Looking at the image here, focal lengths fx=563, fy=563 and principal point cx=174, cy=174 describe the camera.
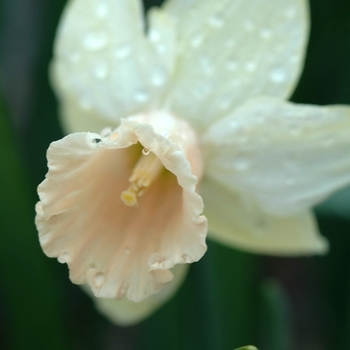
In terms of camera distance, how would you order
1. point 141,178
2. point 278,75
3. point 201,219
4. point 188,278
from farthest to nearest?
point 188,278, point 278,75, point 141,178, point 201,219

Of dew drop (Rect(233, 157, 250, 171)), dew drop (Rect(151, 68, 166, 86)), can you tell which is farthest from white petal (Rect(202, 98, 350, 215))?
dew drop (Rect(151, 68, 166, 86))

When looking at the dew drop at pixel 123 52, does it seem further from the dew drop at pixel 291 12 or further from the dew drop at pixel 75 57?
the dew drop at pixel 291 12

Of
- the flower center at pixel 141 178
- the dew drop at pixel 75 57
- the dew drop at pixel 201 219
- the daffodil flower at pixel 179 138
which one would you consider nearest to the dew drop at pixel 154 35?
the daffodil flower at pixel 179 138

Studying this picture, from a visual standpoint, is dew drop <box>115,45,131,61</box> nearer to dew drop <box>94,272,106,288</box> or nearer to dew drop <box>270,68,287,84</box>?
dew drop <box>270,68,287,84</box>

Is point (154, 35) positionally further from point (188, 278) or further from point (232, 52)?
point (188, 278)

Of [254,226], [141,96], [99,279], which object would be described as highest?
[141,96]

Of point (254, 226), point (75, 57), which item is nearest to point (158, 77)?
point (75, 57)

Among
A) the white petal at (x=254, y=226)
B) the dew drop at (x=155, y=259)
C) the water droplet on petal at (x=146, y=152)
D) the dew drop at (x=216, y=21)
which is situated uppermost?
the dew drop at (x=216, y=21)

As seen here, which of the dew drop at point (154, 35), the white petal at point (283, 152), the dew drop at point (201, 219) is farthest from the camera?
the dew drop at point (154, 35)
